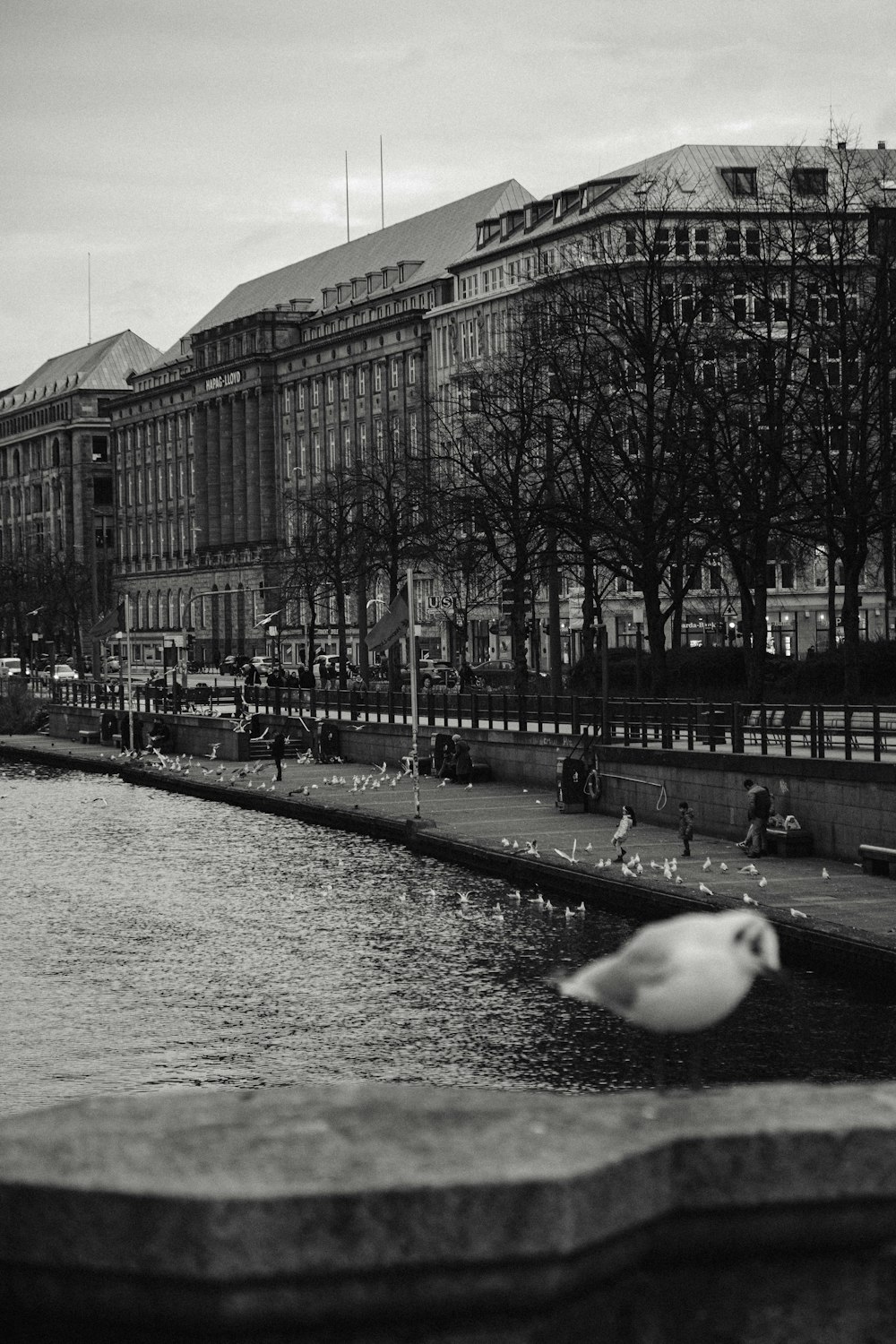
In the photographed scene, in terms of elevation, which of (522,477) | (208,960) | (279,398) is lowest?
(208,960)

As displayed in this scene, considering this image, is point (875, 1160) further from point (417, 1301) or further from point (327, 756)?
point (327, 756)

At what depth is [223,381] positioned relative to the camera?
179m

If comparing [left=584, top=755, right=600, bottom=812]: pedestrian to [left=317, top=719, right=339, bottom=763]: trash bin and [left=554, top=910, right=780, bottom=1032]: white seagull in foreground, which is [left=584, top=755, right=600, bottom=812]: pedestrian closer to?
[left=317, top=719, right=339, bottom=763]: trash bin

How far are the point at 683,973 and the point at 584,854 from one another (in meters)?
29.4

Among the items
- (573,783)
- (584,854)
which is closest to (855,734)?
(584,854)

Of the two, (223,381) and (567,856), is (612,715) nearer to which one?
(567,856)

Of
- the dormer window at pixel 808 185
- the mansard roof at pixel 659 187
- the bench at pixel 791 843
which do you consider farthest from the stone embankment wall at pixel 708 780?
the mansard roof at pixel 659 187

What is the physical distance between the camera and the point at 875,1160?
4.05 m

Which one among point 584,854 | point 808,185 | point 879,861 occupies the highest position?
point 808,185

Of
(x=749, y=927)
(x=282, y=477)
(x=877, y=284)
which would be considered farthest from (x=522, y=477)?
(x=282, y=477)

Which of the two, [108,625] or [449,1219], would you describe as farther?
[108,625]

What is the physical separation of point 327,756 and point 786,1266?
5922 cm

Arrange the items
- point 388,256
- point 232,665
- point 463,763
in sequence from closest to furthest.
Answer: point 463,763 → point 232,665 → point 388,256

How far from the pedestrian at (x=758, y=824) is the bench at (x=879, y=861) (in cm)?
281
